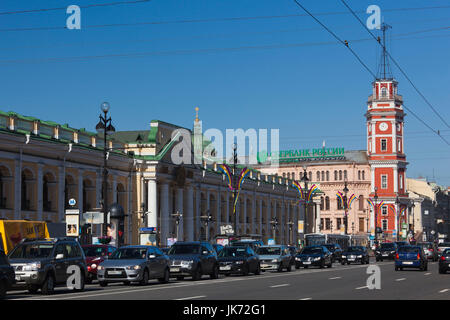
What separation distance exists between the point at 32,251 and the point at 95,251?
10225 mm

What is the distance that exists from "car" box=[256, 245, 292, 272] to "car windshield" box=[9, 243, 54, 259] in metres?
20.8

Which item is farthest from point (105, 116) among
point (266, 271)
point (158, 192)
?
point (158, 192)

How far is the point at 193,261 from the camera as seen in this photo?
3612cm

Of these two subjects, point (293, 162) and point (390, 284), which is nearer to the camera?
point (390, 284)

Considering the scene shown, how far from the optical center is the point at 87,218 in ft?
146

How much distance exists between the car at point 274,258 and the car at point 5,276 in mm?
23627

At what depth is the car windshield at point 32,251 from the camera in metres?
27.2

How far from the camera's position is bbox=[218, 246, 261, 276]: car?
41125mm

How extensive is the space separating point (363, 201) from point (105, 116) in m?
123

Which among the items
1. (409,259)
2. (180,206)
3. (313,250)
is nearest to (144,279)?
(409,259)

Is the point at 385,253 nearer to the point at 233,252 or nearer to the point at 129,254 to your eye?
the point at 233,252

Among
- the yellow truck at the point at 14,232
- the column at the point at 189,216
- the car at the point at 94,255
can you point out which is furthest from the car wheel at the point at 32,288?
the column at the point at 189,216

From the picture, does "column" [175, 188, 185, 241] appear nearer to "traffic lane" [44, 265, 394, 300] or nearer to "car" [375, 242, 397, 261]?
"car" [375, 242, 397, 261]
